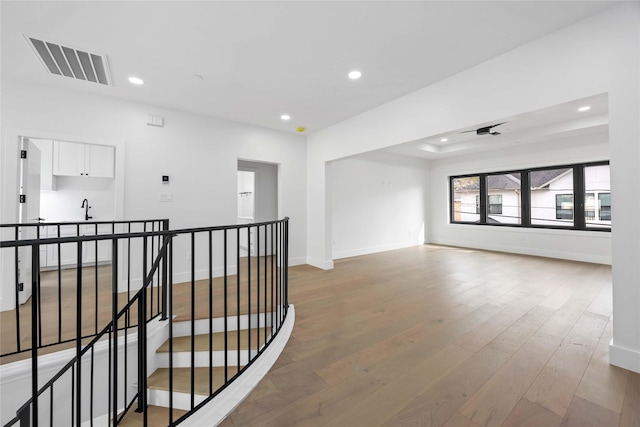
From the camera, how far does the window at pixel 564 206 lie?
5504 millimetres

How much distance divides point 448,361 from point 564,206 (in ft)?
19.4

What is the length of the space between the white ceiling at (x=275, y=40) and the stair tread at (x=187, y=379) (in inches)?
116

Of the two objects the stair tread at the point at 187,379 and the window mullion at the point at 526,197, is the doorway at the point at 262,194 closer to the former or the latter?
the stair tread at the point at 187,379

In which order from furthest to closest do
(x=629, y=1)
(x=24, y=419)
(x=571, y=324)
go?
(x=571, y=324) < (x=629, y=1) < (x=24, y=419)

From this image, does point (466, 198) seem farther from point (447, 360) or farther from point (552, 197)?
point (447, 360)

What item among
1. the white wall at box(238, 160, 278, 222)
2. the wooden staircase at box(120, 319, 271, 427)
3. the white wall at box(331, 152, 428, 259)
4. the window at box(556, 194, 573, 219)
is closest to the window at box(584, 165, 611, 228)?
the window at box(556, 194, 573, 219)

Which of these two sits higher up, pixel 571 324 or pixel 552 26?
pixel 552 26

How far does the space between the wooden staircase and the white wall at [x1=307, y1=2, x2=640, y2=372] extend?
276cm

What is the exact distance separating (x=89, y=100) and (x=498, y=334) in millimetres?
5426

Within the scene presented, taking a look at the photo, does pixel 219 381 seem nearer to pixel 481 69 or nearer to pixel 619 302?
pixel 619 302

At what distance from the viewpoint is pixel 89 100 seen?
10.9 feet

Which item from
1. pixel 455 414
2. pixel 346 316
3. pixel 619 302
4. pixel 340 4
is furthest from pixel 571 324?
pixel 340 4

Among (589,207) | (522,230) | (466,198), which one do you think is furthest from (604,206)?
(466,198)

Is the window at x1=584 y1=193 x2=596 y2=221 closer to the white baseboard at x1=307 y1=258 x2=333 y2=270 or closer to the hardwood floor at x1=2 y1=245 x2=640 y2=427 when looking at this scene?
the hardwood floor at x1=2 y1=245 x2=640 y2=427
